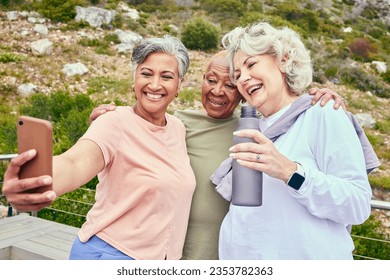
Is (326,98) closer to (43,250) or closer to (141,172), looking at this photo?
(141,172)

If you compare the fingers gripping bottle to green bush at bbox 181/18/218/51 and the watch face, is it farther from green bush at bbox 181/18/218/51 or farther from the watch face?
green bush at bbox 181/18/218/51

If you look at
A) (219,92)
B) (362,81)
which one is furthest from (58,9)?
(219,92)

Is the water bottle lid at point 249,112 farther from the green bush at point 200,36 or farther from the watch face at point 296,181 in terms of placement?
the green bush at point 200,36

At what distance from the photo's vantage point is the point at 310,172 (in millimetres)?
896

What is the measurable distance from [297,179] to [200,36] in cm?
1118

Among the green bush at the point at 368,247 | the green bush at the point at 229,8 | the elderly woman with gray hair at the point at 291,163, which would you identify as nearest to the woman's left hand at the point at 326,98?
the elderly woman with gray hair at the point at 291,163

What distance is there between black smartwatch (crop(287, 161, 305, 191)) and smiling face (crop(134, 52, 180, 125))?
0.43m

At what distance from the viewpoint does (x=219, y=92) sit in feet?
4.40

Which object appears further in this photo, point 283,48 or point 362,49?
point 362,49

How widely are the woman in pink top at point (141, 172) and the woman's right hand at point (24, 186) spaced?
26 centimetres

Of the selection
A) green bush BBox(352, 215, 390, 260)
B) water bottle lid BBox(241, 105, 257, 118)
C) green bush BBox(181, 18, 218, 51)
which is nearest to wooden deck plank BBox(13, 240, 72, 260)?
water bottle lid BBox(241, 105, 257, 118)

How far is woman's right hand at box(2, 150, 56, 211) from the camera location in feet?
2.08

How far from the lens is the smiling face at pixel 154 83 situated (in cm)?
113
